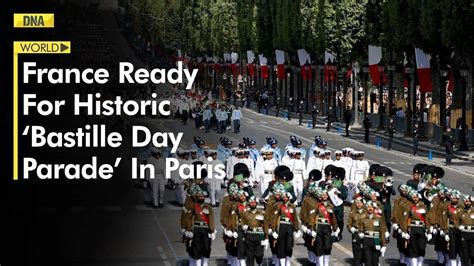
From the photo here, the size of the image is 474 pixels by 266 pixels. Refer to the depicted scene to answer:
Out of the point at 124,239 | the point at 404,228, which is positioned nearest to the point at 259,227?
the point at 404,228

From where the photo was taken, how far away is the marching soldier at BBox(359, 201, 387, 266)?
3159 cm

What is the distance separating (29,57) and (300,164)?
62.1ft

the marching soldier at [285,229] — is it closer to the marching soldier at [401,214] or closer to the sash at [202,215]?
the sash at [202,215]

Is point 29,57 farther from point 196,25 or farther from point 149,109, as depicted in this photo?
point 196,25

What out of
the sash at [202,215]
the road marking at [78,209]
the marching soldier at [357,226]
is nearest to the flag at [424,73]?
the road marking at [78,209]

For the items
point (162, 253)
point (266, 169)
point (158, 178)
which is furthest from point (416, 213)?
point (158, 178)

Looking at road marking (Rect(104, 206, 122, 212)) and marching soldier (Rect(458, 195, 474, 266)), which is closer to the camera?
marching soldier (Rect(458, 195, 474, 266))

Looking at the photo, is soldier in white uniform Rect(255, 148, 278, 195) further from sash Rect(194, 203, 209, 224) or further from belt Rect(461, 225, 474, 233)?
belt Rect(461, 225, 474, 233)

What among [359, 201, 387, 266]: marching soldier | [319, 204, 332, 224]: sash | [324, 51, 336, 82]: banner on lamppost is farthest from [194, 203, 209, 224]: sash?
[324, 51, 336, 82]: banner on lamppost

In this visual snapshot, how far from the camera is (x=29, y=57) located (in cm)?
2733

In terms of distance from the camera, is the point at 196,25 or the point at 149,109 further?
the point at 196,25

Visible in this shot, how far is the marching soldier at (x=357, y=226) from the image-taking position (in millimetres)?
31750

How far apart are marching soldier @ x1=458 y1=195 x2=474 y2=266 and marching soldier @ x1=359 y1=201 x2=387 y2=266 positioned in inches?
70.6

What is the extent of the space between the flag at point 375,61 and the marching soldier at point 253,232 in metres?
59.9
